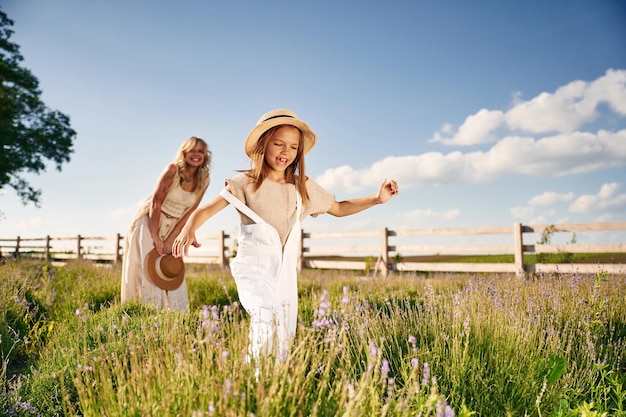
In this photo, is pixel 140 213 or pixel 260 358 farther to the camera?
pixel 140 213

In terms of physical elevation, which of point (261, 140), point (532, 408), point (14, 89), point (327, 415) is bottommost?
point (532, 408)

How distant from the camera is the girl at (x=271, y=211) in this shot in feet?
9.17

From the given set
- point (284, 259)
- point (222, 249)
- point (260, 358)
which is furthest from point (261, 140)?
point (222, 249)

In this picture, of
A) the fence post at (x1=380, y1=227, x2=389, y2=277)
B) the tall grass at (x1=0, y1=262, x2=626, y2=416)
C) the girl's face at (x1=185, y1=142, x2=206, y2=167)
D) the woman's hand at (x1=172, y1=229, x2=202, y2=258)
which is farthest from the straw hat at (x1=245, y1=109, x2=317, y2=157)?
the fence post at (x1=380, y1=227, x2=389, y2=277)

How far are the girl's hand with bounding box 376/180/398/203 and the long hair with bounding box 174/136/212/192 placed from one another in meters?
2.12

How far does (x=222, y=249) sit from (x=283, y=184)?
591 inches

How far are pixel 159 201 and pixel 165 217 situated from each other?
0.22 m

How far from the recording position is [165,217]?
16.9ft

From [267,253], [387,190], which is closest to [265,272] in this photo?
[267,253]

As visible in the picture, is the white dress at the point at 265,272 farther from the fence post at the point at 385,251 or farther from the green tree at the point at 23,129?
the green tree at the point at 23,129

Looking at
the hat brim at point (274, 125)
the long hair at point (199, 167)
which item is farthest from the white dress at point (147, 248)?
the hat brim at point (274, 125)

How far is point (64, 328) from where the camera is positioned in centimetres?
460

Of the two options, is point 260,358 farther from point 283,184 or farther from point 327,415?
point 283,184

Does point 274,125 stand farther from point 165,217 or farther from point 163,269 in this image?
point 163,269
